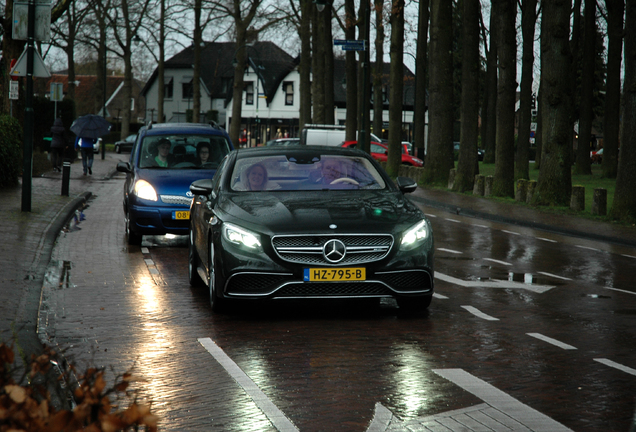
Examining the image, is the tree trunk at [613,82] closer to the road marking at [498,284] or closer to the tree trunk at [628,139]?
the tree trunk at [628,139]

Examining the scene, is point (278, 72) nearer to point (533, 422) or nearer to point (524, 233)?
point (524, 233)

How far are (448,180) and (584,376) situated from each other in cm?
2468

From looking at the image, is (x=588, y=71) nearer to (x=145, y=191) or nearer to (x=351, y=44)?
(x=351, y=44)

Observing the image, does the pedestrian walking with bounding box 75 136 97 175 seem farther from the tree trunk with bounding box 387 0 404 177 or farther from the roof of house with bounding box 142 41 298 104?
the roof of house with bounding box 142 41 298 104

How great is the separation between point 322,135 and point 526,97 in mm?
11923

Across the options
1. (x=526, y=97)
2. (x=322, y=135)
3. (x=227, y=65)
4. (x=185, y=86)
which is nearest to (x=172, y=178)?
(x=526, y=97)

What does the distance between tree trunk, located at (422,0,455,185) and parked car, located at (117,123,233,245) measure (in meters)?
15.5

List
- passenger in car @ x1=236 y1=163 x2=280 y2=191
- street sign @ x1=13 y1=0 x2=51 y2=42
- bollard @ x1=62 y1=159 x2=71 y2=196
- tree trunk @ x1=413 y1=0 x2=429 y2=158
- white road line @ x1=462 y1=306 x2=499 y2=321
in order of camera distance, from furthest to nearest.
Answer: tree trunk @ x1=413 y1=0 x2=429 y2=158 < bollard @ x1=62 y1=159 x2=71 y2=196 < street sign @ x1=13 y1=0 x2=51 y2=42 < passenger in car @ x1=236 y1=163 x2=280 y2=191 < white road line @ x1=462 y1=306 x2=499 y2=321

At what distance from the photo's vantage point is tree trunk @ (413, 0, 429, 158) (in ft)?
133

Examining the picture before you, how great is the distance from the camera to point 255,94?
Result: 3912 inches

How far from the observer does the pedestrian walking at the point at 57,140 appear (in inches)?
1229

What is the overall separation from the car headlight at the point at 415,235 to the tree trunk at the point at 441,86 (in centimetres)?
2219

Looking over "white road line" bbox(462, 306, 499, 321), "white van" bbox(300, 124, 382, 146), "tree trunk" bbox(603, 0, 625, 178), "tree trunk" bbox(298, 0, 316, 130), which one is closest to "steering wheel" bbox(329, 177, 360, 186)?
"white road line" bbox(462, 306, 499, 321)

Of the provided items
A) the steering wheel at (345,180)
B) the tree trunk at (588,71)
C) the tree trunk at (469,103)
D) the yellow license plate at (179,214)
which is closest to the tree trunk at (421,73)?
the tree trunk at (588,71)
